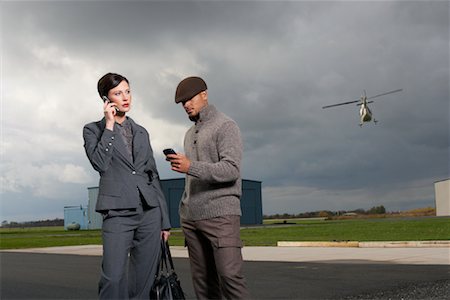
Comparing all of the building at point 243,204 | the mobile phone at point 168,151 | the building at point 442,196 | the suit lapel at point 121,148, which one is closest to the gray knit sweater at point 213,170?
the mobile phone at point 168,151

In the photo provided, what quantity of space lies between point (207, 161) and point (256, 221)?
53495 millimetres

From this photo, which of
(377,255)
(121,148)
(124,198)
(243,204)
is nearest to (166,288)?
(124,198)

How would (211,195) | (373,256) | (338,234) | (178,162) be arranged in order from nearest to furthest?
(178,162)
(211,195)
(373,256)
(338,234)

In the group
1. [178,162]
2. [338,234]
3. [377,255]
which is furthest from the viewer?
[338,234]

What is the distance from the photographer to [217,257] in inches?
125

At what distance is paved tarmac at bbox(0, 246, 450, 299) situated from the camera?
676cm

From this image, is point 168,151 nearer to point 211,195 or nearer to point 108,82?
point 211,195

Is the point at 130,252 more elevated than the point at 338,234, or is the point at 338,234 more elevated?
the point at 130,252

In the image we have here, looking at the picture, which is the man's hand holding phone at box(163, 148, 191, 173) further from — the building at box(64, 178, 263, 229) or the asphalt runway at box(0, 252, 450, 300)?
the building at box(64, 178, 263, 229)

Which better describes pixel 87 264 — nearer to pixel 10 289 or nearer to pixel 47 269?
pixel 47 269

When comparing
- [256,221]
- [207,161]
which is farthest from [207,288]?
[256,221]

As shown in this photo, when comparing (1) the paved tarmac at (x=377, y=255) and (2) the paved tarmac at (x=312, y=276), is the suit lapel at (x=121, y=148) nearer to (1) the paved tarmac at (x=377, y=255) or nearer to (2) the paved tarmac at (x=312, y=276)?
(2) the paved tarmac at (x=312, y=276)

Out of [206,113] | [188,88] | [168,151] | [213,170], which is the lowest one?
[213,170]

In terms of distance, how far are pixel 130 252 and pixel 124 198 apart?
380 mm
